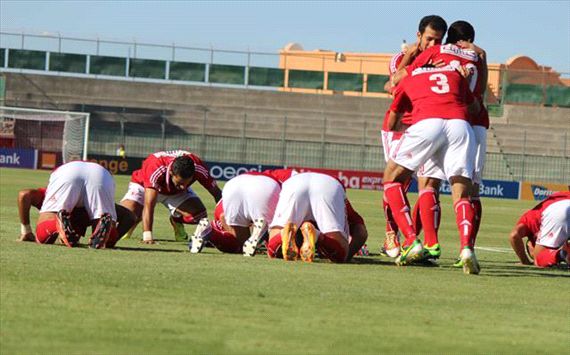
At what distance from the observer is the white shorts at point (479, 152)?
10.8 metres

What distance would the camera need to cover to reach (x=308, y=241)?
1037 cm

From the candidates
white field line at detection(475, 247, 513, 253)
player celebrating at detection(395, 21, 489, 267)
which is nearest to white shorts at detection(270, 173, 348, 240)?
player celebrating at detection(395, 21, 489, 267)

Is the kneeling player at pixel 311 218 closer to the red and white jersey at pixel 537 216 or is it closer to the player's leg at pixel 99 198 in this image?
the player's leg at pixel 99 198

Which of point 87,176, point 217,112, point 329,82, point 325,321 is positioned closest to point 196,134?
point 217,112

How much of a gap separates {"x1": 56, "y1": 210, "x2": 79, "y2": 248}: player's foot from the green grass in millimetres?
292

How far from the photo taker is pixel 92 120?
5038 centimetres

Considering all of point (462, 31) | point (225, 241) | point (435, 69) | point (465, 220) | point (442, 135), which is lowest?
point (225, 241)

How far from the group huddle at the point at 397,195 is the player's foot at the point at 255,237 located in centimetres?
1

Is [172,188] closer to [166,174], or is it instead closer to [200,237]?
[166,174]

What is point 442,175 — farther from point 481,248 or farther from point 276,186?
point 481,248

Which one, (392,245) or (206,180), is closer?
(392,245)

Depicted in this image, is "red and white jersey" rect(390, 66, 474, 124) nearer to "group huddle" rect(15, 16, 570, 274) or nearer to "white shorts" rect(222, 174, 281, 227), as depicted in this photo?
"group huddle" rect(15, 16, 570, 274)

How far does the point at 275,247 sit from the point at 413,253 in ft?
4.27

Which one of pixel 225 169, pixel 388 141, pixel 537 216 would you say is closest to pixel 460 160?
pixel 537 216
